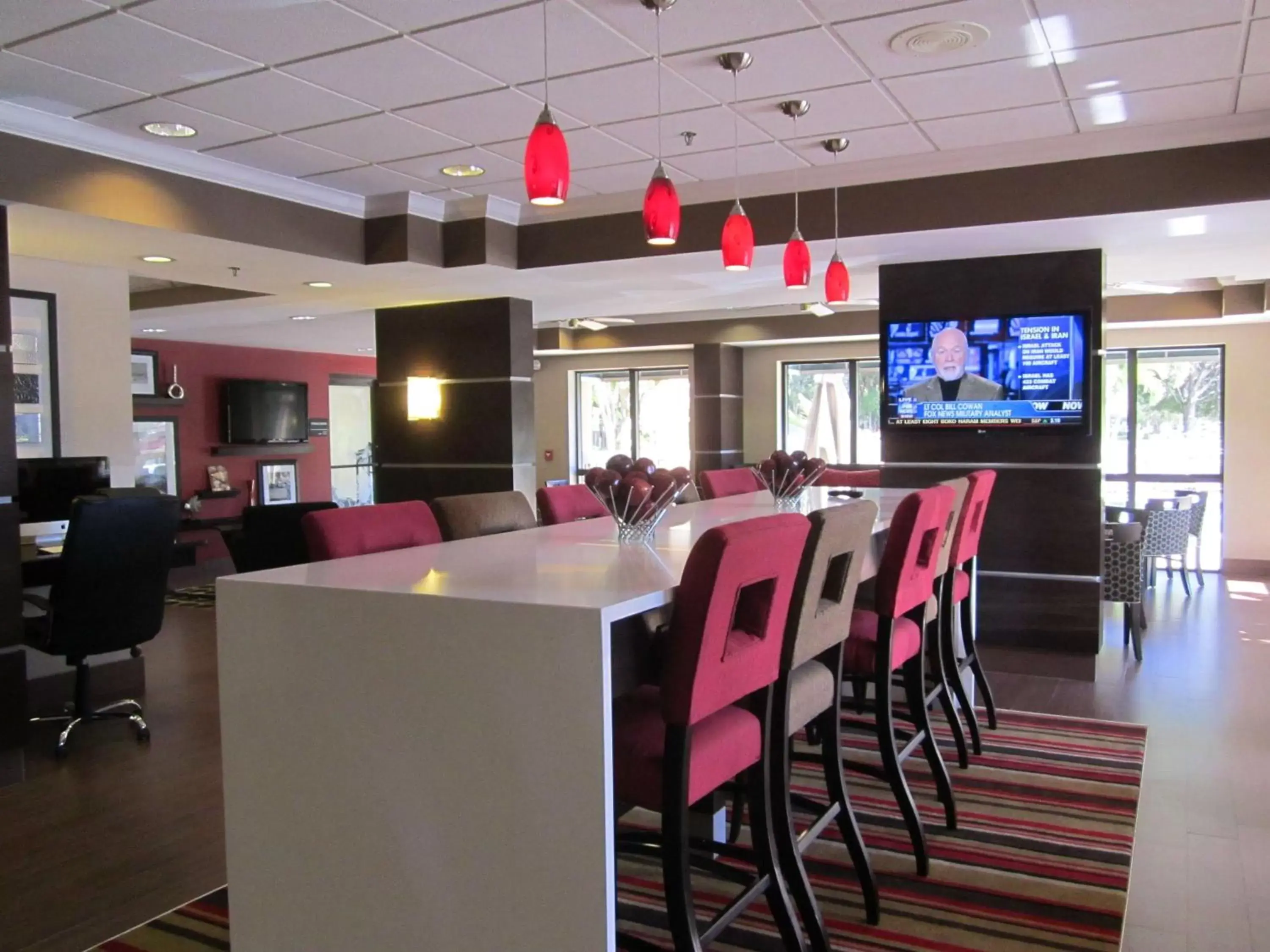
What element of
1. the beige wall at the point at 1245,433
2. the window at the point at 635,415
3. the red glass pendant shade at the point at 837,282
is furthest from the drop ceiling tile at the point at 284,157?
the window at the point at 635,415

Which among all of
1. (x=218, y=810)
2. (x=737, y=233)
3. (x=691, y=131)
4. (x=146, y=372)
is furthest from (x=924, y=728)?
(x=146, y=372)

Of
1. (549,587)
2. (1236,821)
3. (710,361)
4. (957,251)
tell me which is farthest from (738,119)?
(710,361)

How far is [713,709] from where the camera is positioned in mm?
1928

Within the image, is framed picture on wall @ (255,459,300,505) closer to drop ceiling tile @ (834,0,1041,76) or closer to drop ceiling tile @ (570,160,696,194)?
drop ceiling tile @ (570,160,696,194)

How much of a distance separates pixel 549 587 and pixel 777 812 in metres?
0.83

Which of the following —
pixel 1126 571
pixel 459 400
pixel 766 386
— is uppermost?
pixel 766 386

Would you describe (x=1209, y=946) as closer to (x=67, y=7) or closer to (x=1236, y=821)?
(x=1236, y=821)

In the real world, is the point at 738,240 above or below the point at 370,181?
below

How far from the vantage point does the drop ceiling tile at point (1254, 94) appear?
3.81 meters

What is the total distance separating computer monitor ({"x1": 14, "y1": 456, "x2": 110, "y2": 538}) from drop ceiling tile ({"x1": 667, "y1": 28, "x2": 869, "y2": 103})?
375cm

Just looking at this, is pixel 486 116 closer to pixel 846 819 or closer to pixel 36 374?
pixel 846 819

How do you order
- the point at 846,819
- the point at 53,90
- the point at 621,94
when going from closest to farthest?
the point at 846,819, the point at 53,90, the point at 621,94

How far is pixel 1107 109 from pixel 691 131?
169 centimetres

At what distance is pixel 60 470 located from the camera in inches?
212
